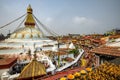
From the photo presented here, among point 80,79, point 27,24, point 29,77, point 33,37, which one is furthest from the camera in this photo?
point 27,24

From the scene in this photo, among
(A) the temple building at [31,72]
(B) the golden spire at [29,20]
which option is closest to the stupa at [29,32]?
(B) the golden spire at [29,20]

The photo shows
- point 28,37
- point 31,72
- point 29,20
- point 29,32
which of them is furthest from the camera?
point 29,20

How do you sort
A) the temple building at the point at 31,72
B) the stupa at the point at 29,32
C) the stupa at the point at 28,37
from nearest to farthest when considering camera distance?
the temple building at the point at 31,72 → the stupa at the point at 28,37 → the stupa at the point at 29,32

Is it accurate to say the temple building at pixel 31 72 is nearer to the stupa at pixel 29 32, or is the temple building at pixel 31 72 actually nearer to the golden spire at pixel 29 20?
the stupa at pixel 29 32

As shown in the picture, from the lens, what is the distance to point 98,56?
11.2 metres

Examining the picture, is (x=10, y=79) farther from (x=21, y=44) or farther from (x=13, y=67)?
(x=21, y=44)

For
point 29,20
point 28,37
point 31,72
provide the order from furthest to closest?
point 29,20 < point 28,37 < point 31,72

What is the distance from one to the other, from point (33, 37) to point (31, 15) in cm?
645

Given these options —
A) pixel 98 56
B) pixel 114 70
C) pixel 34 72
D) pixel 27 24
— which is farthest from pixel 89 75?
pixel 27 24

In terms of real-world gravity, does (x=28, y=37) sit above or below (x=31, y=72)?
above

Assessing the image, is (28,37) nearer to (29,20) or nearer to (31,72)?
(29,20)

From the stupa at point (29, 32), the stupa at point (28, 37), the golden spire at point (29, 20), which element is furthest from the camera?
the golden spire at point (29, 20)

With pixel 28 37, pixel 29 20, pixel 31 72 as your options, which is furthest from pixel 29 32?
pixel 31 72

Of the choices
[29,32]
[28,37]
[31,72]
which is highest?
[29,32]
